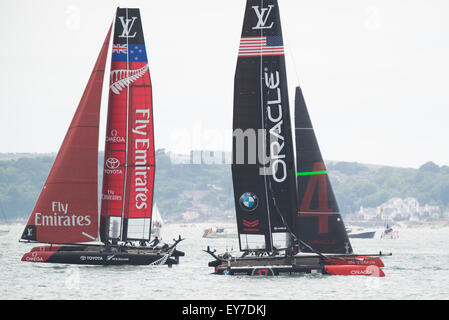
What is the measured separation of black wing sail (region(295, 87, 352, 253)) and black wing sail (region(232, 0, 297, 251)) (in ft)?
3.37

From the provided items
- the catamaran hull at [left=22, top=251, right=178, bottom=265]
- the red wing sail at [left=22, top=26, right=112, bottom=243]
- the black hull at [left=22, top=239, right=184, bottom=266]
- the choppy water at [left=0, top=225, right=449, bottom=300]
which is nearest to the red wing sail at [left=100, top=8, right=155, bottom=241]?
the red wing sail at [left=22, top=26, right=112, bottom=243]

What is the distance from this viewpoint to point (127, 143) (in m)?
35.6

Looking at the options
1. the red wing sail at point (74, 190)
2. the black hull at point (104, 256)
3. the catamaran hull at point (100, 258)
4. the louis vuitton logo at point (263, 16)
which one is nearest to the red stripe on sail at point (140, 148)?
the red wing sail at point (74, 190)

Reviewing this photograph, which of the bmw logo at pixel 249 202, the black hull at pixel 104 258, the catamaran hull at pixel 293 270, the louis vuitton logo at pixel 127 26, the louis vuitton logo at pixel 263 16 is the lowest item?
the catamaran hull at pixel 293 270

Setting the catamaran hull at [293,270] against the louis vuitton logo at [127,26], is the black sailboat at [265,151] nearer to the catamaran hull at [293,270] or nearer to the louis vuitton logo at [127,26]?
the catamaran hull at [293,270]

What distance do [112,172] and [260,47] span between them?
328 inches

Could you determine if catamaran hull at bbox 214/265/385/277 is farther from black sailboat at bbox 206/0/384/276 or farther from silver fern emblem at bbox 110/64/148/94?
silver fern emblem at bbox 110/64/148/94

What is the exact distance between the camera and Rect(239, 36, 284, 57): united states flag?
103 feet

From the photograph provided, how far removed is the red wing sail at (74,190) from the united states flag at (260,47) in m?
7.10

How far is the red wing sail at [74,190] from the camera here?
3456 centimetres

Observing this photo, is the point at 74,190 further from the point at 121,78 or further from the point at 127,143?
the point at 121,78
